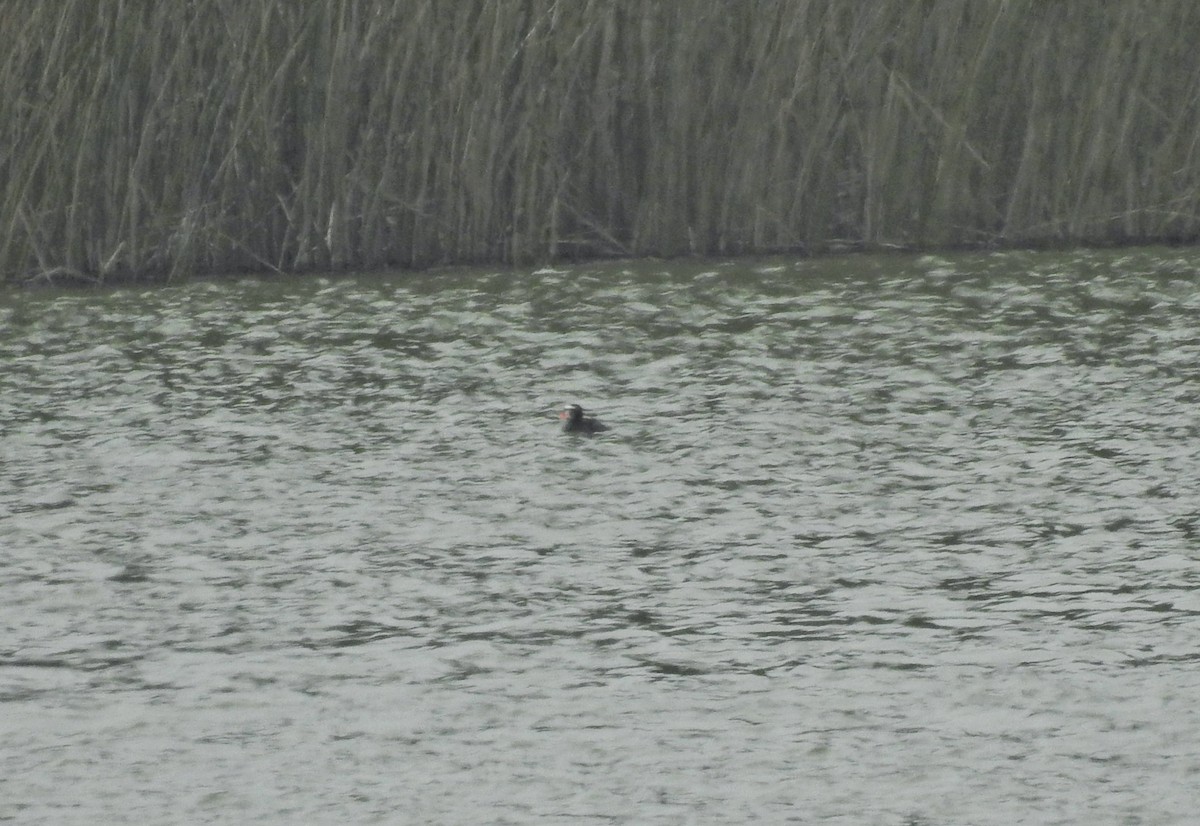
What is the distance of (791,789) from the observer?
4707 mm

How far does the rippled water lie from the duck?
0.27 ft

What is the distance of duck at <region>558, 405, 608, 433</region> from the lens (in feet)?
26.0

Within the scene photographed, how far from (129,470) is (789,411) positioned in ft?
7.42

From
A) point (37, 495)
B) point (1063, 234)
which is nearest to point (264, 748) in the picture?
point (37, 495)

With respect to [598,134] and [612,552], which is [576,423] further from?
[598,134]

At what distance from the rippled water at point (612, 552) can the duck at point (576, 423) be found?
0.08 metres

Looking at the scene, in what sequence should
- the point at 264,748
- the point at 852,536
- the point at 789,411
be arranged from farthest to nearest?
the point at 789,411 < the point at 852,536 < the point at 264,748

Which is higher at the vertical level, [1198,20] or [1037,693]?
[1198,20]

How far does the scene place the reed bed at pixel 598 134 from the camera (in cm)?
1084

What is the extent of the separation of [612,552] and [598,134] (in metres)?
4.85

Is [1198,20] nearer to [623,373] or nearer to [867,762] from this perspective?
[623,373]

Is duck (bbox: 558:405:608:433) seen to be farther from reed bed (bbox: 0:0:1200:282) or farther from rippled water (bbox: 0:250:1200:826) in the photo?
reed bed (bbox: 0:0:1200:282)

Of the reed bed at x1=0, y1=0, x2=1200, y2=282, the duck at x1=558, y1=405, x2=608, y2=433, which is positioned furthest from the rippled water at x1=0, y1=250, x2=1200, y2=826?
the reed bed at x1=0, y1=0, x2=1200, y2=282

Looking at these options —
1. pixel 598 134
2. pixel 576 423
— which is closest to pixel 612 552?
pixel 576 423
